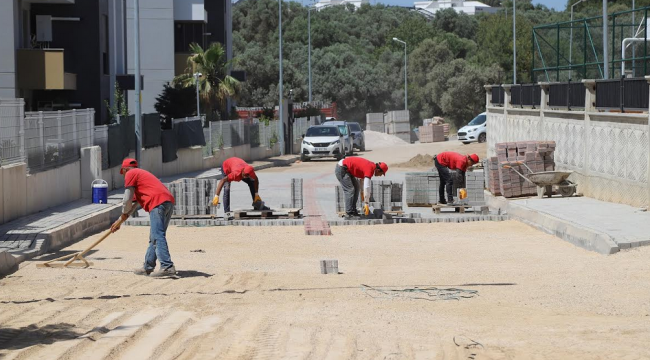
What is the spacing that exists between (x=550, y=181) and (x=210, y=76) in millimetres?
30487

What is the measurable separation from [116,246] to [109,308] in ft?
22.6

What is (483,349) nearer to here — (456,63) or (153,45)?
(153,45)

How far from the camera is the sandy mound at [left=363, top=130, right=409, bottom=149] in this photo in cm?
6681

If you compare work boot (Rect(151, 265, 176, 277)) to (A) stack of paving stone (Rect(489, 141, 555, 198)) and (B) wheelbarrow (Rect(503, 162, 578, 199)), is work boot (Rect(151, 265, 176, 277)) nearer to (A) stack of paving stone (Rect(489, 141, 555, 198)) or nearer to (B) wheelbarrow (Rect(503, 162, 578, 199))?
(B) wheelbarrow (Rect(503, 162, 578, 199))

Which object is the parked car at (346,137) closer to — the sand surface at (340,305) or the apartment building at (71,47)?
the apartment building at (71,47)

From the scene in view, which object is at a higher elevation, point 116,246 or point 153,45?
point 153,45

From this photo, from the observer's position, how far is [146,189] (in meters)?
13.6

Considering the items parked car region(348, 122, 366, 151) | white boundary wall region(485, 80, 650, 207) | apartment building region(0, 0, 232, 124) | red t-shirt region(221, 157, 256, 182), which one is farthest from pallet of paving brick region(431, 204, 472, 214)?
parked car region(348, 122, 366, 151)

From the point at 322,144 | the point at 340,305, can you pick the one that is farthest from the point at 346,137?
the point at 340,305

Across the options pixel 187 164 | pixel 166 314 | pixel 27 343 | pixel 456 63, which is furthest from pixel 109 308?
pixel 456 63

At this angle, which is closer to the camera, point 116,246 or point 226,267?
point 226,267

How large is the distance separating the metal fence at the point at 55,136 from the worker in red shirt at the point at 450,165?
855 centimetres

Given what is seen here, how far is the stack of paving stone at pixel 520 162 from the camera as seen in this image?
2428 cm

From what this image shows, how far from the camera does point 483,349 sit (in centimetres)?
884
